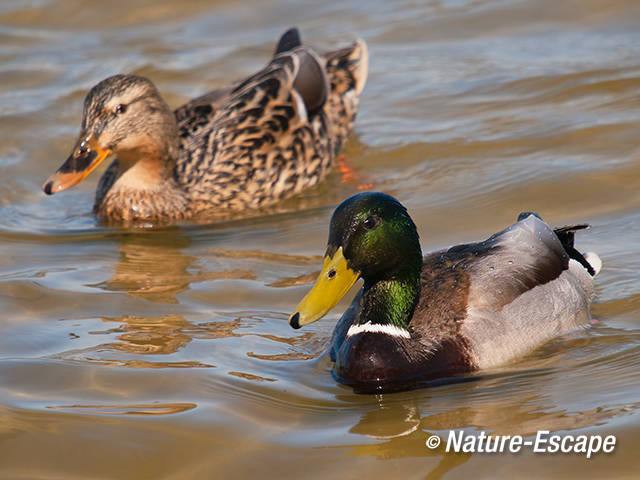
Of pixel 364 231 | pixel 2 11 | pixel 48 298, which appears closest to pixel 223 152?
pixel 48 298

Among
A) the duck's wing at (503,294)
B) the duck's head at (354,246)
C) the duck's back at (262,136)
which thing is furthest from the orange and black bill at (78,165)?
the duck's head at (354,246)

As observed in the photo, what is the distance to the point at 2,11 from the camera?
13.6m

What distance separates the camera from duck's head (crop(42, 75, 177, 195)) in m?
8.31

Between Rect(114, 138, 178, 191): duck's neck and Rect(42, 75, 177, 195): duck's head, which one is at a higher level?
Rect(42, 75, 177, 195): duck's head

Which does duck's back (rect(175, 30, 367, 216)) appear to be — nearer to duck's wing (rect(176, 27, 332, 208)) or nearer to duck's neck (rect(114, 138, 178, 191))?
duck's wing (rect(176, 27, 332, 208))

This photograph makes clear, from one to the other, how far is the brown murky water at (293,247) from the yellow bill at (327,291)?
0.38 metres

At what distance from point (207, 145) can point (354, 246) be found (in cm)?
389

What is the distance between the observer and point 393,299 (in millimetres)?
5629

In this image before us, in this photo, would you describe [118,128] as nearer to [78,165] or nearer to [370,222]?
[78,165]

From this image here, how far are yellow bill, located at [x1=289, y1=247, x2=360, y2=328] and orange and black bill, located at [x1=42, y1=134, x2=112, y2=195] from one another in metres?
3.40

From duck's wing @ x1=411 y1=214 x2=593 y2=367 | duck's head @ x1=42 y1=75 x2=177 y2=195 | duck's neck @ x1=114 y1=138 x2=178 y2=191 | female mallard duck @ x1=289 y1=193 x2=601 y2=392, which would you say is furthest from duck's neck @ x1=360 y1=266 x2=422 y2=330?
duck's neck @ x1=114 y1=138 x2=178 y2=191

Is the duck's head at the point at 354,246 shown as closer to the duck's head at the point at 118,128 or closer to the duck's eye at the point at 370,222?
the duck's eye at the point at 370,222

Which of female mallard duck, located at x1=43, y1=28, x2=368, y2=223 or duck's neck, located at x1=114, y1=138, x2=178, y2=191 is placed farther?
duck's neck, located at x1=114, y1=138, x2=178, y2=191

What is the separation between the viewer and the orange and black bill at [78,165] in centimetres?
825
